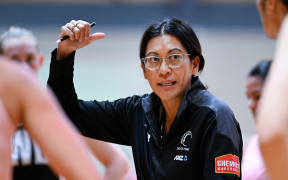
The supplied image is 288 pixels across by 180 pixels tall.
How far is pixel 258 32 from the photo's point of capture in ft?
22.9

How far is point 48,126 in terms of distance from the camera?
4.39 ft

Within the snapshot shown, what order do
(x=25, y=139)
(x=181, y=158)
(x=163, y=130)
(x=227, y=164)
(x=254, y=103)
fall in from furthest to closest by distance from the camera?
1. (x=254, y=103)
2. (x=25, y=139)
3. (x=163, y=130)
4. (x=181, y=158)
5. (x=227, y=164)

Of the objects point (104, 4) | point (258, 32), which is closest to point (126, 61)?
point (104, 4)

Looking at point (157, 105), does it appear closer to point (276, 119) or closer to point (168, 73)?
point (168, 73)

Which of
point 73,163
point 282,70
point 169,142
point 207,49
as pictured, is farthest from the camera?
point 207,49

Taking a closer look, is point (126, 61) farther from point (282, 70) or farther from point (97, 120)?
point (282, 70)

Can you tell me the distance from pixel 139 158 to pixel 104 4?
4834 millimetres

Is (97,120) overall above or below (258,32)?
below

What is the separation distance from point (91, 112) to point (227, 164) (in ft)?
2.74

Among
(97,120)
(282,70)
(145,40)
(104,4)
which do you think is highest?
(104,4)

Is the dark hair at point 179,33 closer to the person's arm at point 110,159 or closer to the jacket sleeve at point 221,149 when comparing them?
the jacket sleeve at point 221,149

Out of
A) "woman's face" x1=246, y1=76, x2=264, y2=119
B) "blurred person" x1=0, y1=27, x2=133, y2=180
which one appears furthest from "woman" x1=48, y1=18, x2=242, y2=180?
"woman's face" x1=246, y1=76, x2=264, y2=119

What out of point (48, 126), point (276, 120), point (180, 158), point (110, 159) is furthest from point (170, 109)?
point (276, 120)

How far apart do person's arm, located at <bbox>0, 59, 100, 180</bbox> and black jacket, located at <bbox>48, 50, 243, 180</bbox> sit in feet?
3.41
